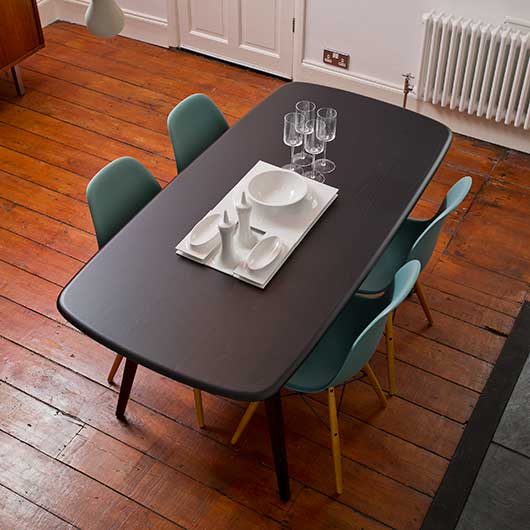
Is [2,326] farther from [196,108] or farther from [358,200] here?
[358,200]

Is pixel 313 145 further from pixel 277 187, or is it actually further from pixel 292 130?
pixel 277 187

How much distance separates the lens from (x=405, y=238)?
3.14 metres

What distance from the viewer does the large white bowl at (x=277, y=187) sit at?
281 centimetres

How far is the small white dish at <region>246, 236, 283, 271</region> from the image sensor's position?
2.50 meters

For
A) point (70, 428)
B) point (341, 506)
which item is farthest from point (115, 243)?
point (341, 506)

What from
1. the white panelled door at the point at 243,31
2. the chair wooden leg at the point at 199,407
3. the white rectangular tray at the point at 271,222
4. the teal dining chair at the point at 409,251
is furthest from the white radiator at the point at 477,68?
the chair wooden leg at the point at 199,407

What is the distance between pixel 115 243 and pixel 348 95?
1275 millimetres

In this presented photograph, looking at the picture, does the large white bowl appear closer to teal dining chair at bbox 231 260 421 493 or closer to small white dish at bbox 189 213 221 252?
small white dish at bbox 189 213 221 252

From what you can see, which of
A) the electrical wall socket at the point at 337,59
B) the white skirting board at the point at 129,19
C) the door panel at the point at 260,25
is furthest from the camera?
the white skirting board at the point at 129,19

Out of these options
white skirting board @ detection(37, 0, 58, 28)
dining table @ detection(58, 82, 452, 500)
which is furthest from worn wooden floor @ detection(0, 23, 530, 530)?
white skirting board @ detection(37, 0, 58, 28)

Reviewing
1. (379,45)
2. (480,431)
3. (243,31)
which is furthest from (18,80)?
(480,431)

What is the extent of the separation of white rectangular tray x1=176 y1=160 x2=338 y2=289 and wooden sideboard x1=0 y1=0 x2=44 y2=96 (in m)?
2.26

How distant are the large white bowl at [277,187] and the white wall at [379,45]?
1792 mm

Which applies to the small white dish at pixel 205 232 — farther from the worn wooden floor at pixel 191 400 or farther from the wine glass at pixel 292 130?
the worn wooden floor at pixel 191 400
